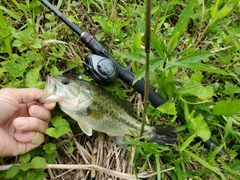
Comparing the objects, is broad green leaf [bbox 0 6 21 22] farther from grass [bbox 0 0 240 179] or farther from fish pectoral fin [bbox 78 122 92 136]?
fish pectoral fin [bbox 78 122 92 136]

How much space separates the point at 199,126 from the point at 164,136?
1.12 feet

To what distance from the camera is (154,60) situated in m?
2.17

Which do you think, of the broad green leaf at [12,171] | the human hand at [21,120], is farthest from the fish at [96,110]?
the broad green leaf at [12,171]

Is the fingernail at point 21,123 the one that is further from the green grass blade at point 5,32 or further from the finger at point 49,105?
the green grass blade at point 5,32

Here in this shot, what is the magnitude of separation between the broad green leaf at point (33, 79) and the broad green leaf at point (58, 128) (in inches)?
14.0

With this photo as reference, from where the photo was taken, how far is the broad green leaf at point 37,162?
2629mm

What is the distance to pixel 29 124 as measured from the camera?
2562mm

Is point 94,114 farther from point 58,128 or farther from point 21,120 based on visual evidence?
point 21,120

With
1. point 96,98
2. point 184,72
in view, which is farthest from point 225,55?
point 96,98

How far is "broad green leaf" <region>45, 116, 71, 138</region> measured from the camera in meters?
2.63

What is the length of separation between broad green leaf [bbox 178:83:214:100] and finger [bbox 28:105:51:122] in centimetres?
127

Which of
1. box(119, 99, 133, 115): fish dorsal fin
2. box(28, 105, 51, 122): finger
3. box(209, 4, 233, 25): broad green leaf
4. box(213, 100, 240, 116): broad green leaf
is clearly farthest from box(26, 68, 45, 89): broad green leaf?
box(209, 4, 233, 25): broad green leaf

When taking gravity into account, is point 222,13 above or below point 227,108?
above

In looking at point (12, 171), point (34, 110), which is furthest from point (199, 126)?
point (12, 171)
